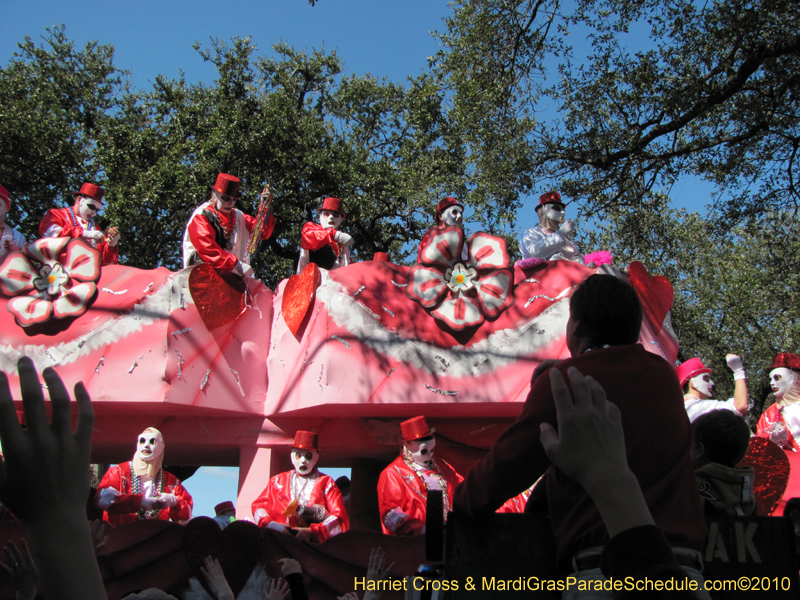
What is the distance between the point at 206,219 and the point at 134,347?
145 cm

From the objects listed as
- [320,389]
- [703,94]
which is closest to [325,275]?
[320,389]

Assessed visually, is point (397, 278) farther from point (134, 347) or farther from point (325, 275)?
point (134, 347)

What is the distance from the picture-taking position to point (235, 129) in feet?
42.4

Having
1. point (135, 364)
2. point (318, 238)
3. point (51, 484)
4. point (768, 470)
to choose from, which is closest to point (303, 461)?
point (135, 364)

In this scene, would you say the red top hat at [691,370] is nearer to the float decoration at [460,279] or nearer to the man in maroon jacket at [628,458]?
the float decoration at [460,279]

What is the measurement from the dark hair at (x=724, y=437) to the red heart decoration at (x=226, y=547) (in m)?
2.44

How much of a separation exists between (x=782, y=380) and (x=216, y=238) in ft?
19.9

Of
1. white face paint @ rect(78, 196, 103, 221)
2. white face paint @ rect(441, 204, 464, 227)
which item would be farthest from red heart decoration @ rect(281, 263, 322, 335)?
white face paint @ rect(78, 196, 103, 221)

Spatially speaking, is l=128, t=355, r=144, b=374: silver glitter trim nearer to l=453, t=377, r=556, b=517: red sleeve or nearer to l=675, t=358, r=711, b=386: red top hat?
l=675, t=358, r=711, b=386: red top hat

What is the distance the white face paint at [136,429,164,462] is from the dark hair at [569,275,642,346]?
543cm

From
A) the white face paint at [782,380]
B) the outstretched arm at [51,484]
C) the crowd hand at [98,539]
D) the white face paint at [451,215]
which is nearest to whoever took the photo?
the outstretched arm at [51,484]

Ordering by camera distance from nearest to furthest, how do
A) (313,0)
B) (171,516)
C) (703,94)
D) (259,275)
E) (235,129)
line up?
1. (171,516)
2. (313,0)
3. (703,94)
4. (235,129)
5. (259,275)

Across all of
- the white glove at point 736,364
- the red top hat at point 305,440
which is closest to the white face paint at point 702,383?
the white glove at point 736,364

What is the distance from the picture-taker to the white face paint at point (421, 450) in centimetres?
624
